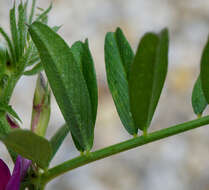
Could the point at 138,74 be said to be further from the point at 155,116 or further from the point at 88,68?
the point at 155,116

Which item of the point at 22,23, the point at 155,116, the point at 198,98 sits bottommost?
the point at 155,116

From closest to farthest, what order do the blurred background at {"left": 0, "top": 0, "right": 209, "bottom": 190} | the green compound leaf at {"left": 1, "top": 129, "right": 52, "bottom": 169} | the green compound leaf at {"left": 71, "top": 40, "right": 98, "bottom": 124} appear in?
1. the green compound leaf at {"left": 1, "top": 129, "right": 52, "bottom": 169}
2. the green compound leaf at {"left": 71, "top": 40, "right": 98, "bottom": 124}
3. the blurred background at {"left": 0, "top": 0, "right": 209, "bottom": 190}

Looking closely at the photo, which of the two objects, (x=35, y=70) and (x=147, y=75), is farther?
(x=35, y=70)

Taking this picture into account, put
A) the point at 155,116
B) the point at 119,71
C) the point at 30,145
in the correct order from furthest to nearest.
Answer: the point at 155,116 → the point at 119,71 → the point at 30,145

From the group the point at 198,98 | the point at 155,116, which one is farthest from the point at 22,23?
the point at 155,116

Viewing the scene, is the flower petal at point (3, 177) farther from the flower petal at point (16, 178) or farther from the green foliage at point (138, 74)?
the green foliage at point (138, 74)

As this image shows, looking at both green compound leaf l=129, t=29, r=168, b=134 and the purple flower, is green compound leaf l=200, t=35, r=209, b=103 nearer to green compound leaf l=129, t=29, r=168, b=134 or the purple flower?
green compound leaf l=129, t=29, r=168, b=134

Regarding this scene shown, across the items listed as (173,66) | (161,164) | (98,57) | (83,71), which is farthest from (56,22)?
(83,71)

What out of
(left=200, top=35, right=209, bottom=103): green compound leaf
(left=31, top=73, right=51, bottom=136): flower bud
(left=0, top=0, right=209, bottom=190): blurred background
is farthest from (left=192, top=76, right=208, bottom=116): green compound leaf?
(left=0, top=0, right=209, bottom=190): blurred background

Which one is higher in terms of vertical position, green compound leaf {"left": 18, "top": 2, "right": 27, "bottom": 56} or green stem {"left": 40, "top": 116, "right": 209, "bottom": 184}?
green compound leaf {"left": 18, "top": 2, "right": 27, "bottom": 56}
